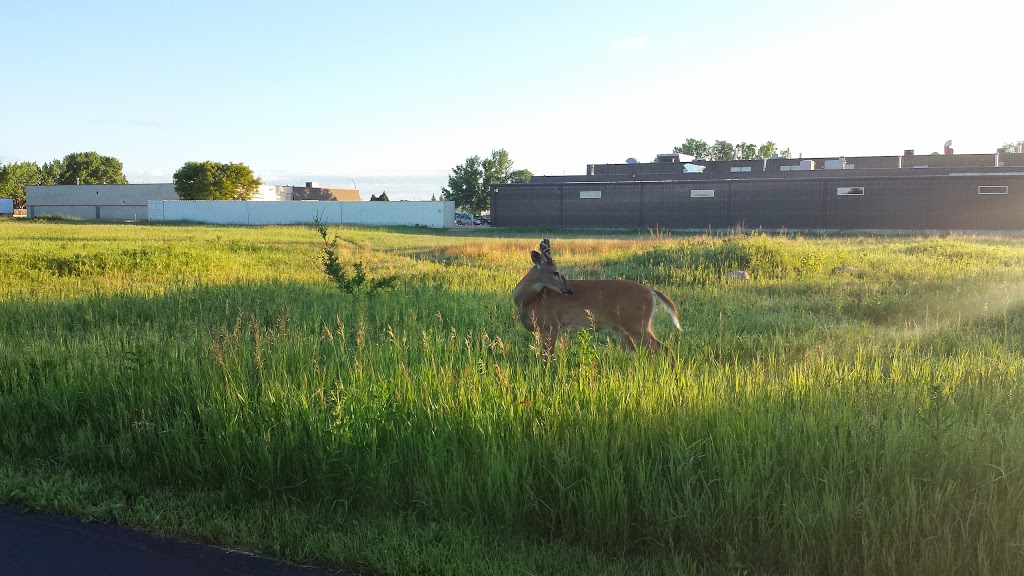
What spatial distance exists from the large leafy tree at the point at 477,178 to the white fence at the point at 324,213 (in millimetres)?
23826

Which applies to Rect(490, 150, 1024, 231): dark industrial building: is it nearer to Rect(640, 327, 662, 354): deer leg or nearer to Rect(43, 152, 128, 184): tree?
Rect(640, 327, 662, 354): deer leg

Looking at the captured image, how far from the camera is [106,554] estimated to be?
4898mm

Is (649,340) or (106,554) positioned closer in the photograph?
(106,554)

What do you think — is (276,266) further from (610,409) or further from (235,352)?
(610,409)

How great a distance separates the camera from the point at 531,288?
9898 mm

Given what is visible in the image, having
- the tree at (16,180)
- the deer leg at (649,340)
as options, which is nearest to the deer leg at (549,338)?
the deer leg at (649,340)

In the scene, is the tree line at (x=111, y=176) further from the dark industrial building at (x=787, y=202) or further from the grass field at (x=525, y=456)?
the grass field at (x=525, y=456)

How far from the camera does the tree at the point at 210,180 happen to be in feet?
311

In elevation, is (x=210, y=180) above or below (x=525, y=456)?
above

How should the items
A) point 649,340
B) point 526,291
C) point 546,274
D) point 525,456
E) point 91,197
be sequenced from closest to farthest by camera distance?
point 525,456, point 649,340, point 546,274, point 526,291, point 91,197

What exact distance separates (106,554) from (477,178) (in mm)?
94572

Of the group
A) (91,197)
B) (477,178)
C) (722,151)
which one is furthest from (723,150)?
(91,197)

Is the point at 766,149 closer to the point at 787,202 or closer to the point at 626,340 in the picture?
the point at 787,202

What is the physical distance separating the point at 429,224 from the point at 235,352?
2630 inches
